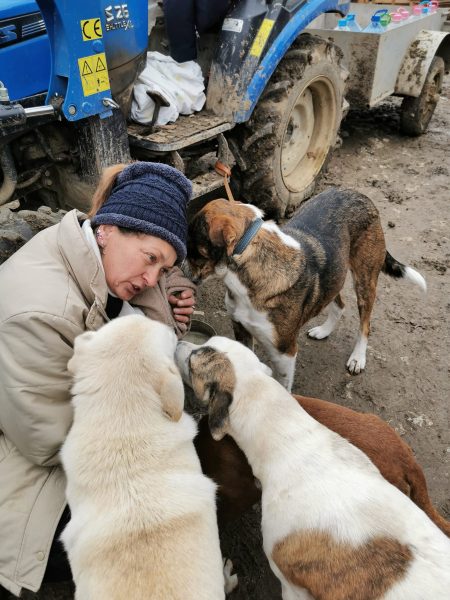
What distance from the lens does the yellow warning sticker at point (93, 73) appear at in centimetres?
299

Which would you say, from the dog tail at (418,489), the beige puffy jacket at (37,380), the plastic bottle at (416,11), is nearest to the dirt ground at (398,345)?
the dog tail at (418,489)

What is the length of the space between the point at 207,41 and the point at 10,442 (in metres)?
3.76

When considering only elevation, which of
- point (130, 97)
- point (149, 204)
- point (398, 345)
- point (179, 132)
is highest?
point (149, 204)

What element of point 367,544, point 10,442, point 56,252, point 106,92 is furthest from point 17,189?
point 367,544

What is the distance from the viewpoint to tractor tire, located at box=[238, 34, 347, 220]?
4.46 meters

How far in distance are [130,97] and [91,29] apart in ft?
2.50

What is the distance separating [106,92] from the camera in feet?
10.5

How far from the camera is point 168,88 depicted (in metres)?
4.07

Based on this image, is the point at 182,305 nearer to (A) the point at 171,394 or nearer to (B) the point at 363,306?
(A) the point at 171,394

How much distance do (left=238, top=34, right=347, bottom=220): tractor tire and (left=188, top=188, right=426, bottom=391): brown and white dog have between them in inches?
49.1

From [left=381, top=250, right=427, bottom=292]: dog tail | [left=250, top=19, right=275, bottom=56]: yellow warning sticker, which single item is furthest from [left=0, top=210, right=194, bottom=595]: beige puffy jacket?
[left=250, top=19, right=275, bottom=56]: yellow warning sticker

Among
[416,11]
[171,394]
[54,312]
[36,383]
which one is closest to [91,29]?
[54,312]

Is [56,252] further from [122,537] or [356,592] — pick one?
[356,592]

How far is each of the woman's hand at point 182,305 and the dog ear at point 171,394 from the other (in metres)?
0.96
